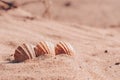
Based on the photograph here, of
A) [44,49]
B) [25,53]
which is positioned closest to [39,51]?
[44,49]

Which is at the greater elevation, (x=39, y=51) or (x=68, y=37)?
(x=68, y=37)

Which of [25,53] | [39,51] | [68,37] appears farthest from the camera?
[68,37]

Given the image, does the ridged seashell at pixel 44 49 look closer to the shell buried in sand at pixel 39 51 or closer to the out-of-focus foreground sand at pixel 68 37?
the shell buried in sand at pixel 39 51

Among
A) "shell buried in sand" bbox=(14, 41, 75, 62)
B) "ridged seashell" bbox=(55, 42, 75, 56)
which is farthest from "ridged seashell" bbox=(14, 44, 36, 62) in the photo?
"ridged seashell" bbox=(55, 42, 75, 56)

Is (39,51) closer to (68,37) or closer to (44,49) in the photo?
(44,49)

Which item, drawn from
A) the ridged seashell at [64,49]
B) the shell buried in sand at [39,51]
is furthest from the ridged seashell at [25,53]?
the ridged seashell at [64,49]
